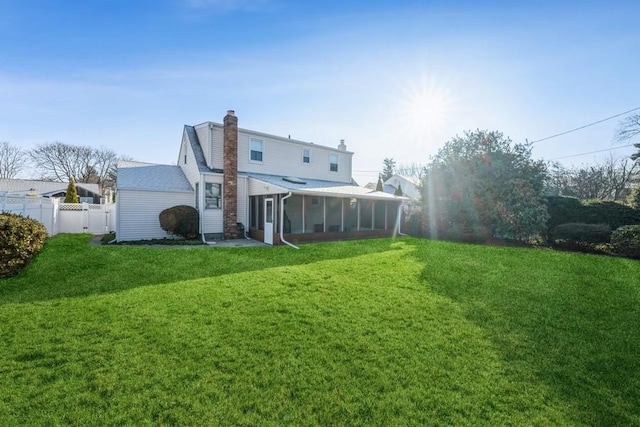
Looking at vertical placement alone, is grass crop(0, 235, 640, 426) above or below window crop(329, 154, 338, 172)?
below

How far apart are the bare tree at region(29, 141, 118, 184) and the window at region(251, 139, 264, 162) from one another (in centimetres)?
4024

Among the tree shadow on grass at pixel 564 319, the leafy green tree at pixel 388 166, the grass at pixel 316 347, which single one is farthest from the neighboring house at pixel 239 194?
the leafy green tree at pixel 388 166

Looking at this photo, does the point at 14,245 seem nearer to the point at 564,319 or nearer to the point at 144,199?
the point at 144,199

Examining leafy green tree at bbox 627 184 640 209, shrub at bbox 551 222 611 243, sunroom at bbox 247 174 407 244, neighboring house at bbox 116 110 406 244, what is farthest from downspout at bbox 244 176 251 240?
leafy green tree at bbox 627 184 640 209

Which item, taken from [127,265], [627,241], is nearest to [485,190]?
[627,241]

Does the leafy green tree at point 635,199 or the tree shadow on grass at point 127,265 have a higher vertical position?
the leafy green tree at point 635,199

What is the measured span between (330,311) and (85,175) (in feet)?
175

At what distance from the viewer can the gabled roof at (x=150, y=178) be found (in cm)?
1378

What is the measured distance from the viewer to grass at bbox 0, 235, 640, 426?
9.60 ft

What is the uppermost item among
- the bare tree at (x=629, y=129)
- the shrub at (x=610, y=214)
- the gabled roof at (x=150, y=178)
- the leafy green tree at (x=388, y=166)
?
the leafy green tree at (x=388, y=166)

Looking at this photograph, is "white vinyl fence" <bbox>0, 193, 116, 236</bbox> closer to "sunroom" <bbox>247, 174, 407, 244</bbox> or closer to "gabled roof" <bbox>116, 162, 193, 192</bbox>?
"gabled roof" <bbox>116, 162, 193, 192</bbox>

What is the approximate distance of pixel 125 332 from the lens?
4.42 metres

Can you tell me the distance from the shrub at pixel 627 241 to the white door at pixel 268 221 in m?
13.9

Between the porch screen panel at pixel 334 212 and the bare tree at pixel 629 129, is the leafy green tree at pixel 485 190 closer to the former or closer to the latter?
the porch screen panel at pixel 334 212
